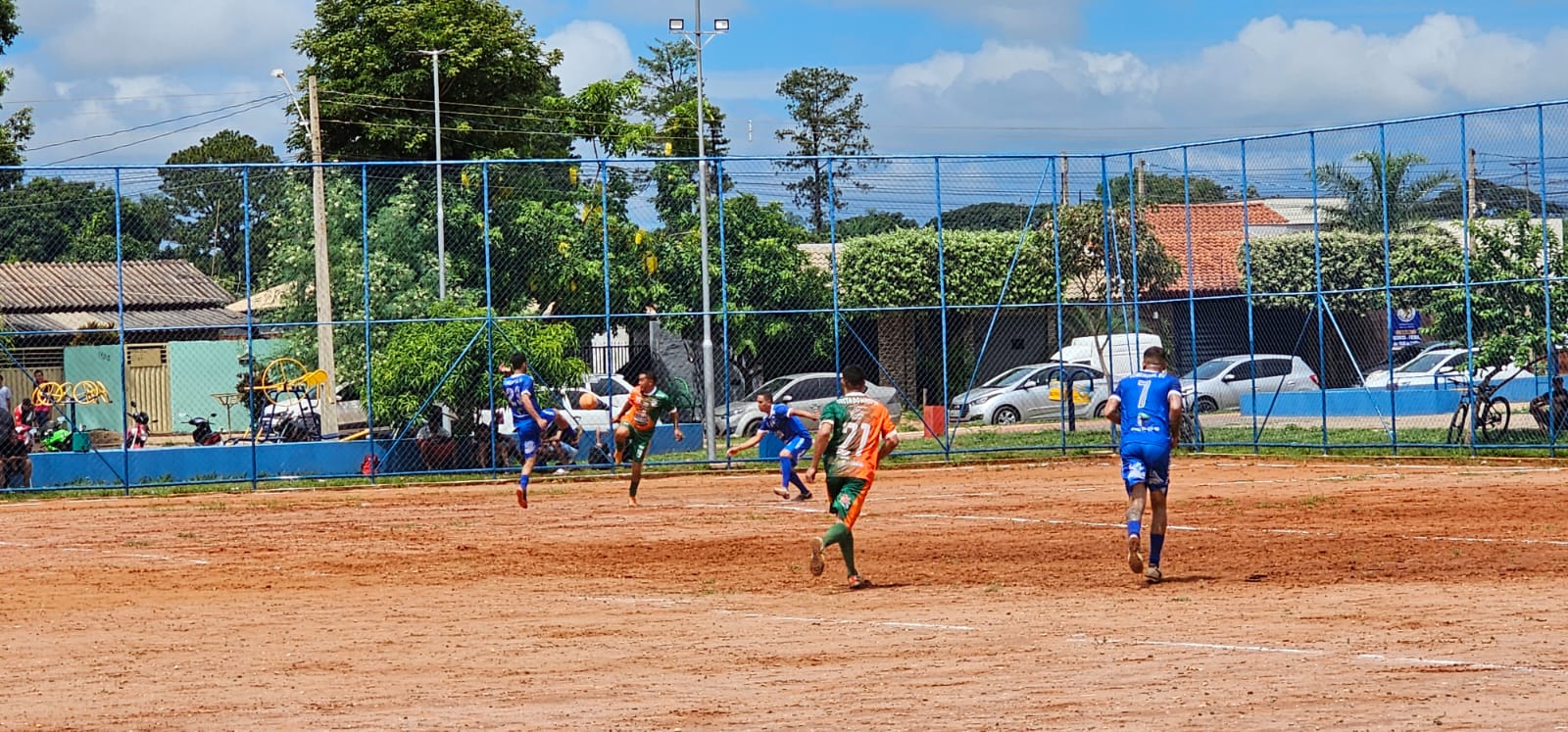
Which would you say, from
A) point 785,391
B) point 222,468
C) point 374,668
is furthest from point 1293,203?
point 374,668

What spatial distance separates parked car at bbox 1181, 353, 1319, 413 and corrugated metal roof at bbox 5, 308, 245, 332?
23990mm

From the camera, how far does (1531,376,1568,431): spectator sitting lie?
80.6 feet

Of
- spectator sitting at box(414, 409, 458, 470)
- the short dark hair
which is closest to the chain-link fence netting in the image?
spectator sitting at box(414, 409, 458, 470)

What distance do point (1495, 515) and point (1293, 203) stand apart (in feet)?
37.0

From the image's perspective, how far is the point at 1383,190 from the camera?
2625cm

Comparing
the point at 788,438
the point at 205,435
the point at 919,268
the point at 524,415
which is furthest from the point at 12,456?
the point at 919,268

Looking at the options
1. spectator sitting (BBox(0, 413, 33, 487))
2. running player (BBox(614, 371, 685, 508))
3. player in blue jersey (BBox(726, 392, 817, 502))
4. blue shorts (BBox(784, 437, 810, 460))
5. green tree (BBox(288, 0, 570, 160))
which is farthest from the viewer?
green tree (BBox(288, 0, 570, 160))

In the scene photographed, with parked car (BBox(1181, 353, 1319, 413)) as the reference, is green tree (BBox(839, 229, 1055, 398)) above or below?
above

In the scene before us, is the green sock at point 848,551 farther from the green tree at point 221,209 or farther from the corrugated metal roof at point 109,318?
the corrugated metal roof at point 109,318

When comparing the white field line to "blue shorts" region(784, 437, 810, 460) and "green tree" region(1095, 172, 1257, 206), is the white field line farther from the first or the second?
"green tree" region(1095, 172, 1257, 206)

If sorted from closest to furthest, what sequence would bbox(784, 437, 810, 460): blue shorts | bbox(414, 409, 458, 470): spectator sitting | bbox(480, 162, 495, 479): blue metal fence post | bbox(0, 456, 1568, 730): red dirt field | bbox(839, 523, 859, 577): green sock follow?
bbox(0, 456, 1568, 730): red dirt field, bbox(839, 523, 859, 577): green sock, bbox(784, 437, 810, 460): blue shorts, bbox(480, 162, 495, 479): blue metal fence post, bbox(414, 409, 458, 470): spectator sitting

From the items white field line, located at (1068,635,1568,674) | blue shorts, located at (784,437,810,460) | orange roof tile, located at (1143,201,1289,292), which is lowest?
white field line, located at (1068,635,1568,674)

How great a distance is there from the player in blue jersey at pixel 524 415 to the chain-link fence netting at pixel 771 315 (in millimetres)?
208

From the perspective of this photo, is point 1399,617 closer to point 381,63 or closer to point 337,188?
point 337,188
